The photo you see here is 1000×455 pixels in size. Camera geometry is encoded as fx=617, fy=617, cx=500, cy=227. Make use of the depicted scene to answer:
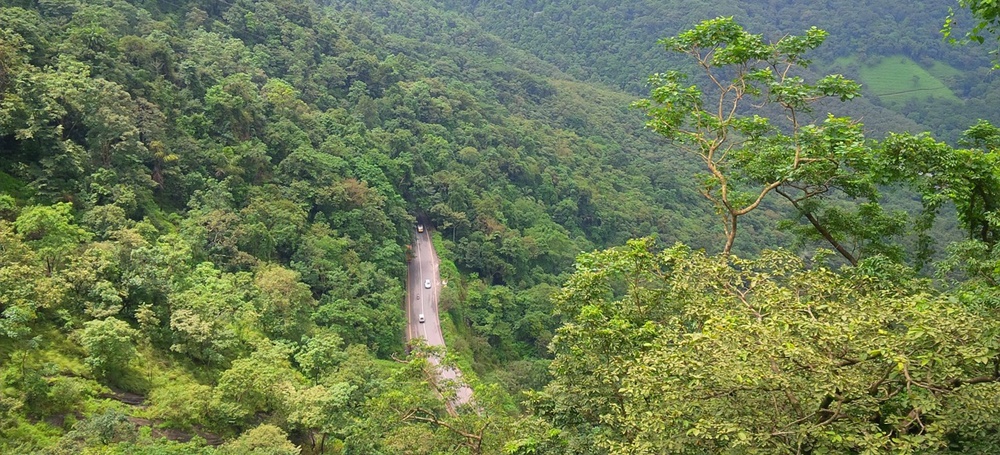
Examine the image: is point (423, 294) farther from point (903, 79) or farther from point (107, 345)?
point (903, 79)

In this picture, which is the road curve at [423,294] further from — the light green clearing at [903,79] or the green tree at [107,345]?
the light green clearing at [903,79]

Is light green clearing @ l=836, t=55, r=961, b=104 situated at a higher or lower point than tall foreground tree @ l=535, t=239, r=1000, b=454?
higher

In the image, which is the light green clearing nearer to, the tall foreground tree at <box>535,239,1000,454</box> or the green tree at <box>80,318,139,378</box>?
the tall foreground tree at <box>535,239,1000,454</box>

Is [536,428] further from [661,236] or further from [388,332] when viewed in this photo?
[661,236]

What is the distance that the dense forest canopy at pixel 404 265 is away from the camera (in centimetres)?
649

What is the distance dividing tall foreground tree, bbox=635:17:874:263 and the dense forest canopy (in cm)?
6

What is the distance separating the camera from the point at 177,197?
2802cm

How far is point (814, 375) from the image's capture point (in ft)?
20.0

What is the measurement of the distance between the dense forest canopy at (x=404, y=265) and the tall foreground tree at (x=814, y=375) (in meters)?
0.04

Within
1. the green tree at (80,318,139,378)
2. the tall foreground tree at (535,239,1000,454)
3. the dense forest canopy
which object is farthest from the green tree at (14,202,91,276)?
the tall foreground tree at (535,239,1000,454)

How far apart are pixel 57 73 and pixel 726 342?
26504 mm

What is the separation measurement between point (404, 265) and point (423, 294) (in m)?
2.25

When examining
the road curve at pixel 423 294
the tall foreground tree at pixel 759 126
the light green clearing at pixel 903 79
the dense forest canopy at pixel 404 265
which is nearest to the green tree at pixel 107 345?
the dense forest canopy at pixel 404 265

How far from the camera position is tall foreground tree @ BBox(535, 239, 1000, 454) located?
5.80 metres
